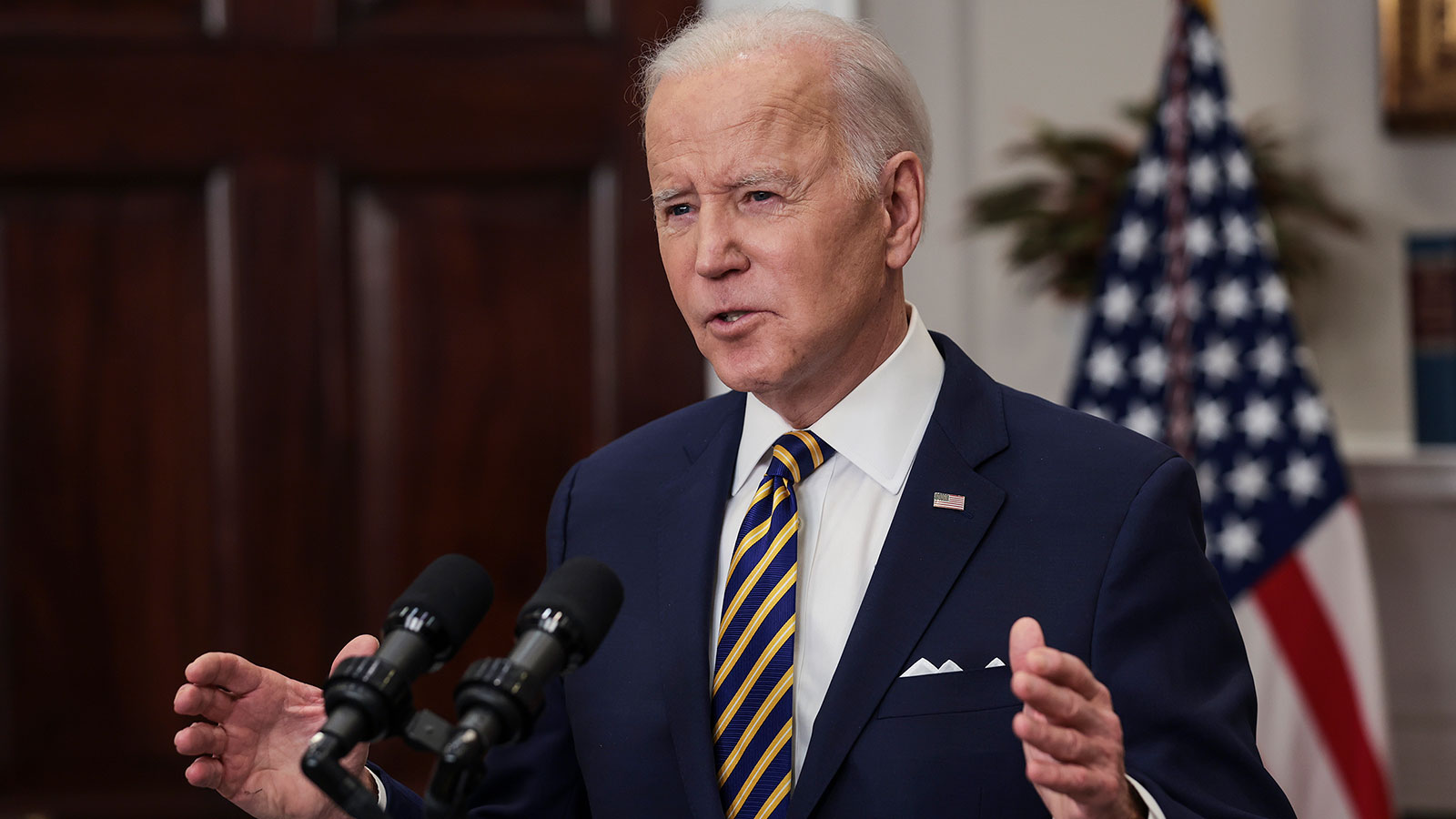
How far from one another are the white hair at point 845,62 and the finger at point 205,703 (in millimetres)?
742

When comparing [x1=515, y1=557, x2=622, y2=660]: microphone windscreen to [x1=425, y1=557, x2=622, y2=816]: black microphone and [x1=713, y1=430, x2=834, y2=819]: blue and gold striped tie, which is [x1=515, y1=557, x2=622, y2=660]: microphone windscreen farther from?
[x1=713, y1=430, x2=834, y2=819]: blue and gold striped tie

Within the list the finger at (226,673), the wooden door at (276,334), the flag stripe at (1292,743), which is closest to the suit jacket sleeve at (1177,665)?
the finger at (226,673)

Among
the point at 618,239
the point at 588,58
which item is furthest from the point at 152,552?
the point at 588,58

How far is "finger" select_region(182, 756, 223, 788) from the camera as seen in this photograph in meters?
1.21

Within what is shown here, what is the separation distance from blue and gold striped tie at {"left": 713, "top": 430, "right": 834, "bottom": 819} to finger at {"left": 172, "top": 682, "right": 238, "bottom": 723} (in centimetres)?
47

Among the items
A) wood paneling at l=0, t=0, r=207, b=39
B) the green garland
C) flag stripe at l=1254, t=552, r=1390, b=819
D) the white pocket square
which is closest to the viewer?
the white pocket square

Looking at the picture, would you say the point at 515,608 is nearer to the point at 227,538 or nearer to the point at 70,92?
the point at 227,538

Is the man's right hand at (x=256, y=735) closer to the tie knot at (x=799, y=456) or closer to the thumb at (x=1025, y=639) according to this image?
the tie knot at (x=799, y=456)

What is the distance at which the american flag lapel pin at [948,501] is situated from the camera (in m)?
1.37

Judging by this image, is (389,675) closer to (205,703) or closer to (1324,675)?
(205,703)

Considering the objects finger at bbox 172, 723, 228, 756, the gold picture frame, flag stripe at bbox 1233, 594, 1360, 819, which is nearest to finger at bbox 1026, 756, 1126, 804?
finger at bbox 172, 723, 228, 756

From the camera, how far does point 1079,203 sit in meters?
3.22

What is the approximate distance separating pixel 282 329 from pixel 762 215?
5.12 ft

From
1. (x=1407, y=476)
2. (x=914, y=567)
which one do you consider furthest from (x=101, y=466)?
(x=1407, y=476)
